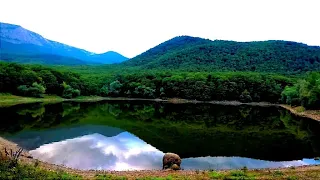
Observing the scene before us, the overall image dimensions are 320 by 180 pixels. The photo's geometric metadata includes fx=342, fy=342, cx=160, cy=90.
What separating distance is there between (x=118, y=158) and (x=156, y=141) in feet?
39.1

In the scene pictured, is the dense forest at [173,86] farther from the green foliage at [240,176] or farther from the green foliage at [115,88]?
the green foliage at [240,176]

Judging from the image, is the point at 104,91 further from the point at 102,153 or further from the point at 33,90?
the point at 102,153

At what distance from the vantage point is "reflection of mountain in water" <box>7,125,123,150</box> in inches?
1776

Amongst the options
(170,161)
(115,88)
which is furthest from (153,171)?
(115,88)

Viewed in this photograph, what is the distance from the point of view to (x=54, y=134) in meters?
52.8

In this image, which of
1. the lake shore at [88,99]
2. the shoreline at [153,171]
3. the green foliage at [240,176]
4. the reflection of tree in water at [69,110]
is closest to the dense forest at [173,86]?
the lake shore at [88,99]

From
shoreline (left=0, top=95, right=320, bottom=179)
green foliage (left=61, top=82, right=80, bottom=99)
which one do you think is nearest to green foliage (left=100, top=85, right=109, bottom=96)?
shoreline (left=0, top=95, right=320, bottom=179)

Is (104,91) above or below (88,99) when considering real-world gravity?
above

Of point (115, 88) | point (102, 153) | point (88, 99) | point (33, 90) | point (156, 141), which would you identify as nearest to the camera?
point (102, 153)

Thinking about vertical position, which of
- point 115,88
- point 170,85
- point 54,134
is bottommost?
point 54,134

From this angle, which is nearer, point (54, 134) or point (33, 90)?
point (54, 134)

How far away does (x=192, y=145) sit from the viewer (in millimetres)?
46656

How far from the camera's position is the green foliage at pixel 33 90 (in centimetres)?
11106

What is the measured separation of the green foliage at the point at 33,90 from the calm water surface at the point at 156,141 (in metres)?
42.7
